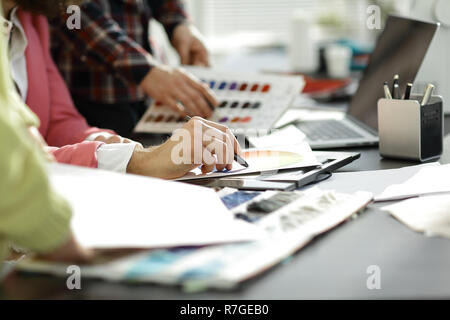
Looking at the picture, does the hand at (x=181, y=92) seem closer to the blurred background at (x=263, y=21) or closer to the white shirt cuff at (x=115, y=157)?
the white shirt cuff at (x=115, y=157)

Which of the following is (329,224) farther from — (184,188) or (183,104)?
(183,104)

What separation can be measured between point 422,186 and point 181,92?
2.18 feet

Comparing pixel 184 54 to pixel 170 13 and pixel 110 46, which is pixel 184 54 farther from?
pixel 110 46

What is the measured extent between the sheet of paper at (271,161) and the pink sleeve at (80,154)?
0.14 meters

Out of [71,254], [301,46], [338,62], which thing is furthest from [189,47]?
[71,254]

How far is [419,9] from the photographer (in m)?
1.46

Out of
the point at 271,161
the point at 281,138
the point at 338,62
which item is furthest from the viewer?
the point at 338,62

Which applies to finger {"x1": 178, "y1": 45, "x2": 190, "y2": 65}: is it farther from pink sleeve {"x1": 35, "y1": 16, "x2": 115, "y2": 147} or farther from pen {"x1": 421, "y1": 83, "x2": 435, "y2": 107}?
pen {"x1": 421, "y1": 83, "x2": 435, "y2": 107}

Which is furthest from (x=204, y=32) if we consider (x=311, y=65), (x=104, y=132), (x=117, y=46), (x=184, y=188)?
(x=184, y=188)

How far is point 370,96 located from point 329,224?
77 centimetres

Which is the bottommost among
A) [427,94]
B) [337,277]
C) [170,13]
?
[337,277]

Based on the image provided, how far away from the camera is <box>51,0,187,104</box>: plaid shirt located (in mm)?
1499

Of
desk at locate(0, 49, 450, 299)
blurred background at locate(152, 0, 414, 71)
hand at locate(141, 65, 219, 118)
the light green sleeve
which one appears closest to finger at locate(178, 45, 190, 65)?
hand at locate(141, 65, 219, 118)

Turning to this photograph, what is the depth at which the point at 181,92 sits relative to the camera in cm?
138
